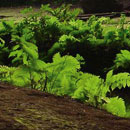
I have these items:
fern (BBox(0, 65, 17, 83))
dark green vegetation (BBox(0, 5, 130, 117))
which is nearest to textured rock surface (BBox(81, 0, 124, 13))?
dark green vegetation (BBox(0, 5, 130, 117))

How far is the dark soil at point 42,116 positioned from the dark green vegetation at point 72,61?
24.0 inches

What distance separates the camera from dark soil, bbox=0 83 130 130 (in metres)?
1.64

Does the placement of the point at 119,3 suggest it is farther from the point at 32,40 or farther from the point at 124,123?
the point at 124,123

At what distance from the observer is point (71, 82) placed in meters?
3.14

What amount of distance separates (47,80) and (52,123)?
150 centimetres

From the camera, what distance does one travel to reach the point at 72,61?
3.21 m

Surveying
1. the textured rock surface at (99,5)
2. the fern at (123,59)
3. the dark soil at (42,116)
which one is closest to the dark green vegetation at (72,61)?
the fern at (123,59)

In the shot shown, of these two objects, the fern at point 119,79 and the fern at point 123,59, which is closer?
the fern at point 119,79

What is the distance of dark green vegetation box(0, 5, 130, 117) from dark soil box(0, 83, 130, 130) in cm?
61

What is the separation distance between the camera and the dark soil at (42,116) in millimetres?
1644

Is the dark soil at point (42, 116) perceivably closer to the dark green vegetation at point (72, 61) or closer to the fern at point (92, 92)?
the fern at point (92, 92)

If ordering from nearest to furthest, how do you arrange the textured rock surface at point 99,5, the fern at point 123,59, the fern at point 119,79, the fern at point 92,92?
the fern at point 92,92 → the fern at point 119,79 → the fern at point 123,59 → the textured rock surface at point 99,5

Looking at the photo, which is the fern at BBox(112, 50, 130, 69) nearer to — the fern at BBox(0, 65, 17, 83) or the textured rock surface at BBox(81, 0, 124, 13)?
the fern at BBox(0, 65, 17, 83)

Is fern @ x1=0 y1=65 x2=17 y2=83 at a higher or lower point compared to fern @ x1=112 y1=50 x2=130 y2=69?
lower
